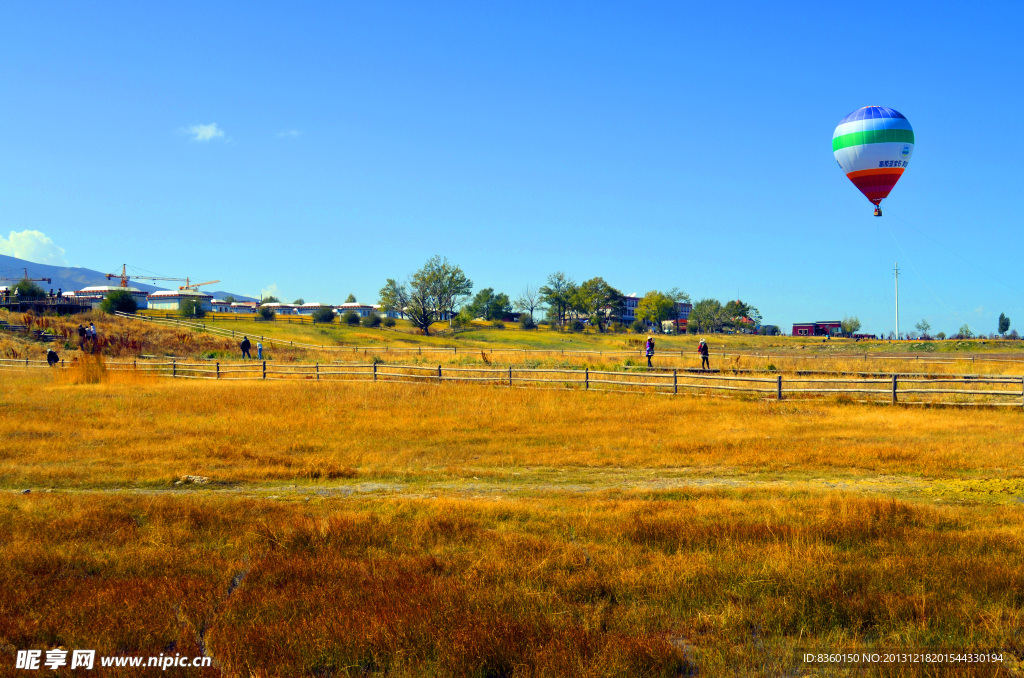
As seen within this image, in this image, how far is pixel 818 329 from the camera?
150 metres

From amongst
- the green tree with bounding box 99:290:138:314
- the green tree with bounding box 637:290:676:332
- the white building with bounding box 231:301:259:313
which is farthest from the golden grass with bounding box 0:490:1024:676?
the white building with bounding box 231:301:259:313

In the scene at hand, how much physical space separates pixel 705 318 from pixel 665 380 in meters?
145

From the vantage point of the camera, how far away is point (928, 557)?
730 cm

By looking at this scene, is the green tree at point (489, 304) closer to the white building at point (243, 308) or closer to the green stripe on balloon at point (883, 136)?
the white building at point (243, 308)

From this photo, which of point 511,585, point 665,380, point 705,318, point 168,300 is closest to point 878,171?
point 665,380

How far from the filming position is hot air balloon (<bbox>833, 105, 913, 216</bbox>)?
3631cm

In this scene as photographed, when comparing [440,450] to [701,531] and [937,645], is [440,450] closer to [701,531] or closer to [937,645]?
[701,531]

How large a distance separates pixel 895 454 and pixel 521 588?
11.6 meters

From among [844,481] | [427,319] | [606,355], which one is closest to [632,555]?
[844,481]

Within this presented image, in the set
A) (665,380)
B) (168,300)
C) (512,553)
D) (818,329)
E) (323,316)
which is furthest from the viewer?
(168,300)

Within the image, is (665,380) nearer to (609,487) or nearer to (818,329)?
(609,487)

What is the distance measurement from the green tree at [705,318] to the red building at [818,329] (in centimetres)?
2005

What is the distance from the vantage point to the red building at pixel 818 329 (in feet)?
488

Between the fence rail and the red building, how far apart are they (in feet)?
414
